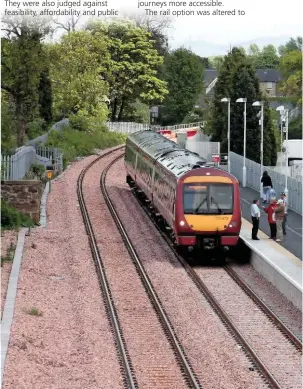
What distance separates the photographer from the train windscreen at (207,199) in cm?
2384

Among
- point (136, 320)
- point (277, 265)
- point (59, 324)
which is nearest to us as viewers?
point (59, 324)

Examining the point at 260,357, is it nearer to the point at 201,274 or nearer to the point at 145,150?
the point at 201,274

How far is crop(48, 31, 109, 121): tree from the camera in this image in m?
63.0

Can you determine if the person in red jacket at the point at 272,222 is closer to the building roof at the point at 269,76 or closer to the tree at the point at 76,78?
the tree at the point at 76,78

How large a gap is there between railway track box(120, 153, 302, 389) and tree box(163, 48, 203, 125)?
195ft

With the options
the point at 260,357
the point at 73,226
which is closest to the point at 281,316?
the point at 260,357

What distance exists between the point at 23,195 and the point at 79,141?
2680 cm

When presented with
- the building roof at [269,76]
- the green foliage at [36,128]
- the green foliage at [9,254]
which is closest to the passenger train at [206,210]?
the green foliage at [9,254]

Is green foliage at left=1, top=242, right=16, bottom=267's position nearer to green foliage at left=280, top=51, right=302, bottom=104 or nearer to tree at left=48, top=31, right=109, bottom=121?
tree at left=48, top=31, right=109, bottom=121

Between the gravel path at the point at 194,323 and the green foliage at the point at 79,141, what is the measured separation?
22681mm

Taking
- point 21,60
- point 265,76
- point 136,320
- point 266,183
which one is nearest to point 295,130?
point 21,60

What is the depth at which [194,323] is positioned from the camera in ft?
59.2

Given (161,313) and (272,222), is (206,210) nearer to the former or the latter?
(272,222)

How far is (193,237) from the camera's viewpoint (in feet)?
78.4
